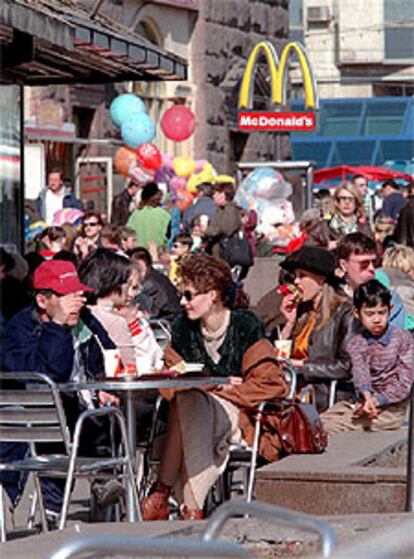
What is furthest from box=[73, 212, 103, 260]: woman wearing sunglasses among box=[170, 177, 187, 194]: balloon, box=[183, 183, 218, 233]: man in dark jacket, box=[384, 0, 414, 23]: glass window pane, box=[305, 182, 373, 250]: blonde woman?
box=[384, 0, 414, 23]: glass window pane

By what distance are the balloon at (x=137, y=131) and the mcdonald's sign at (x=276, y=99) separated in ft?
15.7

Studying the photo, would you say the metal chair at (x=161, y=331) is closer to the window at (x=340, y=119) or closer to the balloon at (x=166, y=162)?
the balloon at (x=166, y=162)

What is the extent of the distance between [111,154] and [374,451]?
2007 cm

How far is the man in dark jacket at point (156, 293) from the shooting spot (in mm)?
12898


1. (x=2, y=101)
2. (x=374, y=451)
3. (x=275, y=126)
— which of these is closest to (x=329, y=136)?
(x=275, y=126)

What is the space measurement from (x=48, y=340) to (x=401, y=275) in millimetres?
4524

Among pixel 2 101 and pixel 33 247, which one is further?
pixel 33 247

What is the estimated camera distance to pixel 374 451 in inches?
307

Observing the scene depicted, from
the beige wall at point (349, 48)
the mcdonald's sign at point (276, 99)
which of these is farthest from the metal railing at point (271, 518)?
the beige wall at point (349, 48)

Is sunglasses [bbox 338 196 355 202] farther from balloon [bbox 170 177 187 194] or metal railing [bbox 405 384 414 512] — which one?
metal railing [bbox 405 384 414 512]

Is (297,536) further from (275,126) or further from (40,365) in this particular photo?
(275,126)

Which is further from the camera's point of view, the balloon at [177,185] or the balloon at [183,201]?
the balloon at [177,185]

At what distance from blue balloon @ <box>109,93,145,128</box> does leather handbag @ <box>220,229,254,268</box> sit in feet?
16.4

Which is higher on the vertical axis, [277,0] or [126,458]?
[277,0]
